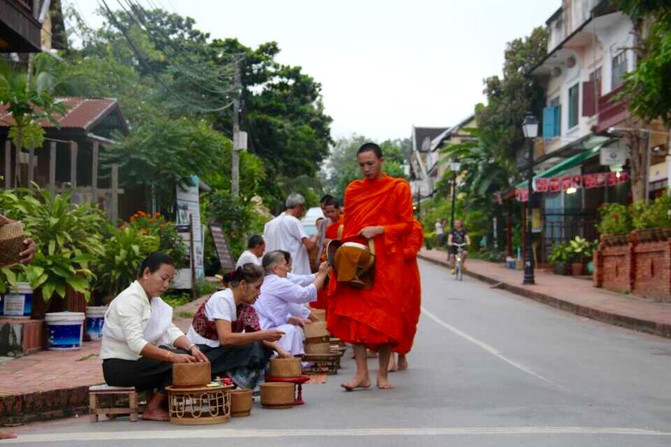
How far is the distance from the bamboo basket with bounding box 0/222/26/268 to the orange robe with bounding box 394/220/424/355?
433cm

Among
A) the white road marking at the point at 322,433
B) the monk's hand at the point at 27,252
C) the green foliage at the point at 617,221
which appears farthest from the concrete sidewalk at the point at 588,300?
the monk's hand at the point at 27,252

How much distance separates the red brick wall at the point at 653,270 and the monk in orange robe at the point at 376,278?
1346 cm

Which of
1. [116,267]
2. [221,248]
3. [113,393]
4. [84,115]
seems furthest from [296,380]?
[221,248]

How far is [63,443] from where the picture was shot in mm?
6938

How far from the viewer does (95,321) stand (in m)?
13.0

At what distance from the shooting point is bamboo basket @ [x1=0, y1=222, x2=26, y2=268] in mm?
6477

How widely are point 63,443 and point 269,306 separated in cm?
405

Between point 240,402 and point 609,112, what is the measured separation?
2481 centimetres

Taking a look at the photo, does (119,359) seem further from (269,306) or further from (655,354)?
(655,354)

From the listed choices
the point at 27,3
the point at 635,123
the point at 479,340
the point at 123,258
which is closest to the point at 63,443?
the point at 123,258

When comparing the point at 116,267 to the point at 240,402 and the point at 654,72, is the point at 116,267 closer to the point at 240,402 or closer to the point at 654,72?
the point at 240,402

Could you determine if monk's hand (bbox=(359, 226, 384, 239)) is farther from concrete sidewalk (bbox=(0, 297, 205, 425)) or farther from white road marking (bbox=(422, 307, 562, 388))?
concrete sidewalk (bbox=(0, 297, 205, 425))

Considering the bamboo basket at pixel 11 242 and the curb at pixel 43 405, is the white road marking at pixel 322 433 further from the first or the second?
the bamboo basket at pixel 11 242

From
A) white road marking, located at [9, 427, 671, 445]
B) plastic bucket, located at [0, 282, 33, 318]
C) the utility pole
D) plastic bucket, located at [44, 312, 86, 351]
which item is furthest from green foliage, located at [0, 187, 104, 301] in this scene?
the utility pole
